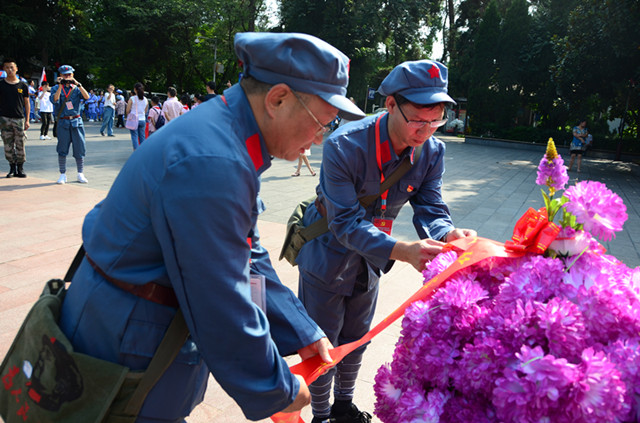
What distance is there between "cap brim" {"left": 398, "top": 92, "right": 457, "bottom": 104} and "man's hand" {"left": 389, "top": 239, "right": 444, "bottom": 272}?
2.04ft

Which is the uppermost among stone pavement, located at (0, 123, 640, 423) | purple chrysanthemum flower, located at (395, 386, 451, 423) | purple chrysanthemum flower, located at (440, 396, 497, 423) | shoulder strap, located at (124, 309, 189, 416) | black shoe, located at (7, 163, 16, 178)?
shoulder strap, located at (124, 309, 189, 416)

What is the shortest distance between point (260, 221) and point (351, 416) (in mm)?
4313

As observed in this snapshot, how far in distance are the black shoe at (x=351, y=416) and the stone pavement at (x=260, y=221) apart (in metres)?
0.17

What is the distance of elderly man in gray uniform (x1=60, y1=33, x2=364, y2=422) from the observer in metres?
1.13

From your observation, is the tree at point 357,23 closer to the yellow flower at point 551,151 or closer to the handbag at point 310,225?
the handbag at point 310,225

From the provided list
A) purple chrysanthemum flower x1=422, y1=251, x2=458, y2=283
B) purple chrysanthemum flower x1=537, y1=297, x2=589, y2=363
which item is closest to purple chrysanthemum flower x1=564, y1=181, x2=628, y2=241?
purple chrysanthemum flower x1=537, y1=297, x2=589, y2=363

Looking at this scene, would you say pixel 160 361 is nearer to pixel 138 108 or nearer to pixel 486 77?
pixel 138 108

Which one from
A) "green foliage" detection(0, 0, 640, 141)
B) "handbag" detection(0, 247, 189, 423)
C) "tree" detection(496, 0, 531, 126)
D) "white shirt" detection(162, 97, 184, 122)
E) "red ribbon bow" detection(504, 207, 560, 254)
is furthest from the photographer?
"tree" detection(496, 0, 531, 126)

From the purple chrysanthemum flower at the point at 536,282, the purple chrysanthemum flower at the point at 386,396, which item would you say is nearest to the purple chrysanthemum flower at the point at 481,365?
the purple chrysanthemum flower at the point at 536,282

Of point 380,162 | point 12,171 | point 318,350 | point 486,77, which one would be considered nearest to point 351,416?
point 318,350

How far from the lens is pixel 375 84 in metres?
39.7

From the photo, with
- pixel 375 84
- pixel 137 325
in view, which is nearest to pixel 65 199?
pixel 137 325

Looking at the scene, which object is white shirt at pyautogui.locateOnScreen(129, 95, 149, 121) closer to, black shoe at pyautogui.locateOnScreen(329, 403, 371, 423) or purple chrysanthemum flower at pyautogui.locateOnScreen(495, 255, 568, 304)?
black shoe at pyautogui.locateOnScreen(329, 403, 371, 423)

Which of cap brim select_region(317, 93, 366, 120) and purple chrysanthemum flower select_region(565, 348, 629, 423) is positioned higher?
cap brim select_region(317, 93, 366, 120)
